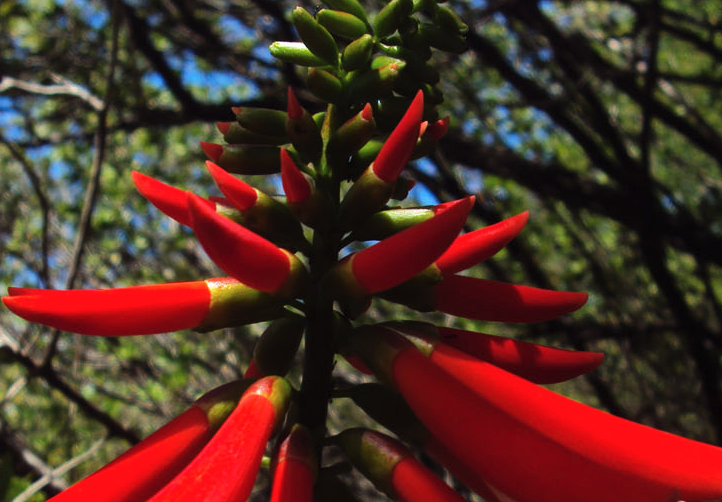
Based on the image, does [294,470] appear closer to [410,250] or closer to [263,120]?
[410,250]

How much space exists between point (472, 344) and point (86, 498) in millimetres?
522

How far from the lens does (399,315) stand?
13.0 ft

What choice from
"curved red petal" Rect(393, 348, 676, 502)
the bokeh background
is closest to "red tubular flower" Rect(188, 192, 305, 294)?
"curved red petal" Rect(393, 348, 676, 502)

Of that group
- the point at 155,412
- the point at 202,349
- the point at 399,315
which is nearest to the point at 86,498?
the point at 155,412

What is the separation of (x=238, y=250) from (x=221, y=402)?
0.74ft

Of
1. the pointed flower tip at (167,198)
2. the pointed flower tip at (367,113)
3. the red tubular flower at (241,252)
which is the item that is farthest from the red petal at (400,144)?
the pointed flower tip at (167,198)

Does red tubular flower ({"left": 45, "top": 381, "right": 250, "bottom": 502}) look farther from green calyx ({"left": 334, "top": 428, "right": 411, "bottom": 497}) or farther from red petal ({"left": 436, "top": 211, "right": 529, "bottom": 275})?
red petal ({"left": 436, "top": 211, "right": 529, "bottom": 275})

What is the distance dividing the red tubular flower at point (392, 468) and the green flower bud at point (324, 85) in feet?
1.53

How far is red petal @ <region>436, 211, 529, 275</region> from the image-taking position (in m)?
0.88

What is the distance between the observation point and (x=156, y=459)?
2.50 ft

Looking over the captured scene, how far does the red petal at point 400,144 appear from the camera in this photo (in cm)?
82

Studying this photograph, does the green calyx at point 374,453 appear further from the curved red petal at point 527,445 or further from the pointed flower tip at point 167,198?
the pointed flower tip at point 167,198

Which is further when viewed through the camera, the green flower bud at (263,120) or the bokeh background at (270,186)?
the bokeh background at (270,186)

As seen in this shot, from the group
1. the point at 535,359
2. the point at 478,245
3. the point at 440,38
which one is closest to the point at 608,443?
the point at 535,359
